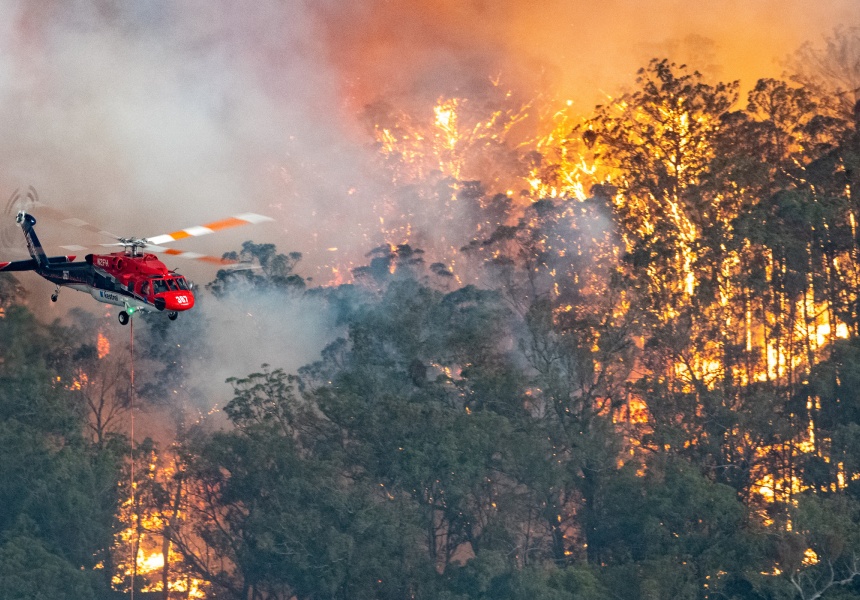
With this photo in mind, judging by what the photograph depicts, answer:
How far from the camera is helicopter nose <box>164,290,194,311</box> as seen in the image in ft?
128

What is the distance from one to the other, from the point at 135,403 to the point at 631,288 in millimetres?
29198

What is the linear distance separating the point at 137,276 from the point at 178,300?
1.26 meters

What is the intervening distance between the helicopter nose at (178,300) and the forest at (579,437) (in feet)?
69.9

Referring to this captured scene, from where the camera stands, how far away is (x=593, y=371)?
211ft

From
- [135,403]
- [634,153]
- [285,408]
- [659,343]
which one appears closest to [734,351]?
[659,343]

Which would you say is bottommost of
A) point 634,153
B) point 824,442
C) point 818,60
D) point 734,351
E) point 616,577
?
point 616,577

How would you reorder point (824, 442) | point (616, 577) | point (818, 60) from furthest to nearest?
1. point (818, 60)
2. point (824, 442)
3. point (616, 577)

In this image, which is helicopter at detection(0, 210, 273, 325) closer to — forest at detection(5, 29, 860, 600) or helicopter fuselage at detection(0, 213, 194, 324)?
helicopter fuselage at detection(0, 213, 194, 324)

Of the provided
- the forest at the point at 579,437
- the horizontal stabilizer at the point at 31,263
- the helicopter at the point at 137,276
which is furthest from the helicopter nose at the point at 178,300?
the forest at the point at 579,437

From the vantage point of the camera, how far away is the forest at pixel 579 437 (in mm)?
58219

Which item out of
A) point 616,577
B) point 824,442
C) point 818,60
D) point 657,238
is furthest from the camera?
point 818,60

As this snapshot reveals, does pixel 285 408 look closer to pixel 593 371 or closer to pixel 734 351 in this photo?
pixel 593 371

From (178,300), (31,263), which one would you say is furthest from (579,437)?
(178,300)

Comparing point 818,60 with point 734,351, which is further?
point 818,60
